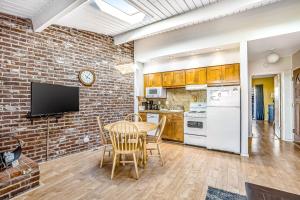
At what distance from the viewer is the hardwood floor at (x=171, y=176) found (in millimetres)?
2143

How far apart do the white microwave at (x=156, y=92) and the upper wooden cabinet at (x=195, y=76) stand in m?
0.89

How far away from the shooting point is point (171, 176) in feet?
8.51

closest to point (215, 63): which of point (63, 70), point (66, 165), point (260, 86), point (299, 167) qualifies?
point (299, 167)

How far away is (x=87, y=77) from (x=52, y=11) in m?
1.56

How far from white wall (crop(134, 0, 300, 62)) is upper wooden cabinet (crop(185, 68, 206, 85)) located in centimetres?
64

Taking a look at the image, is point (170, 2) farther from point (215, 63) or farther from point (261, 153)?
point (261, 153)

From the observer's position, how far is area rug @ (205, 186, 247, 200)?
6.57 feet

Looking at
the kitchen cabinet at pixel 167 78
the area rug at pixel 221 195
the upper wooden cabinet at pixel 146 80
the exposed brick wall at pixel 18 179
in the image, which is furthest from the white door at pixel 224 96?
the exposed brick wall at pixel 18 179

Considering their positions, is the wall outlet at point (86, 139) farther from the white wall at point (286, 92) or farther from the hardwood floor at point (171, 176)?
the white wall at point (286, 92)

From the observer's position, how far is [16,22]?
2916mm

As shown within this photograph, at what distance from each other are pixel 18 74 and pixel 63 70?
2.63 ft

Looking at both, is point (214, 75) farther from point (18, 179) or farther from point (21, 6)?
point (18, 179)

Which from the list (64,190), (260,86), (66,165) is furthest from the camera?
(260,86)

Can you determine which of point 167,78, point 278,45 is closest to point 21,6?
point 167,78
